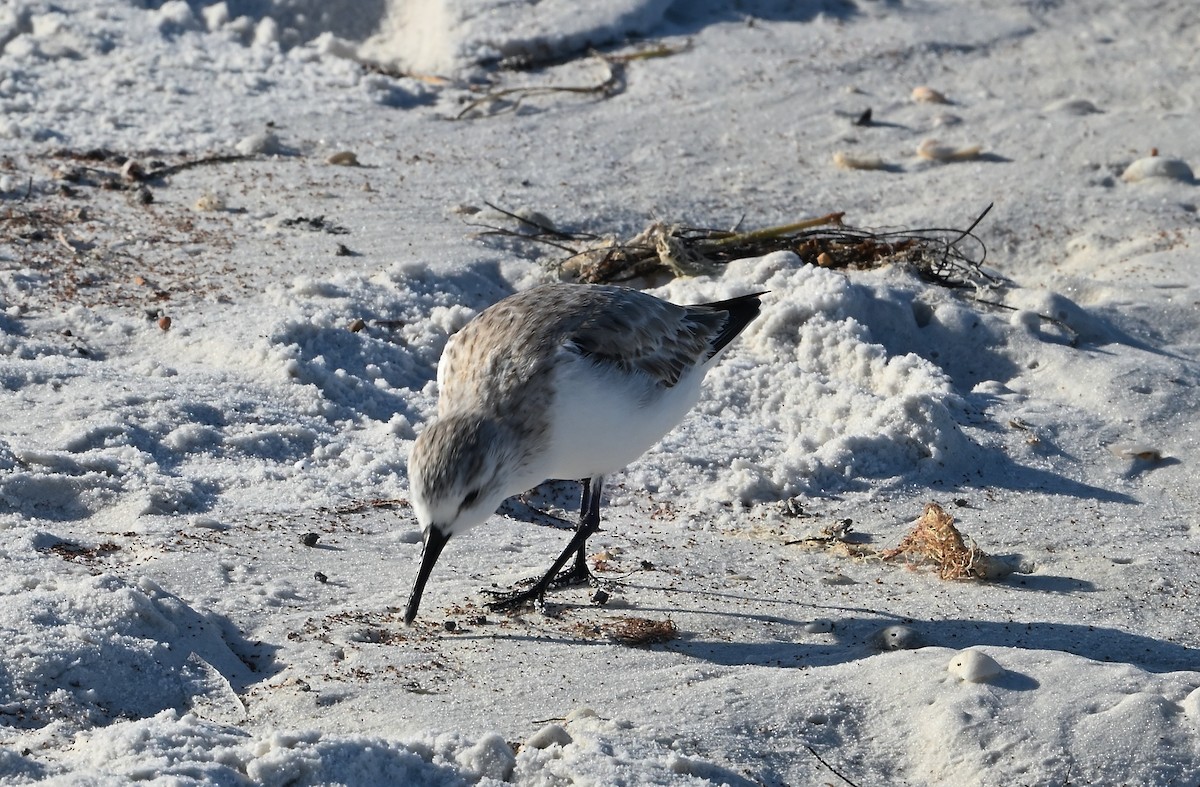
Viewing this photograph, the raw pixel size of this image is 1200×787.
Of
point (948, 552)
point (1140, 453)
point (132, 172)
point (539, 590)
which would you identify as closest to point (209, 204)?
point (132, 172)

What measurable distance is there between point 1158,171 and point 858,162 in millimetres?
1614

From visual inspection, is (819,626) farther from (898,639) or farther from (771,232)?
(771,232)

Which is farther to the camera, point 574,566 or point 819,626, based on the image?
point 574,566

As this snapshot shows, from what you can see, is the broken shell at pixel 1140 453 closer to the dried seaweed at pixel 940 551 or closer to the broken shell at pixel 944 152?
the dried seaweed at pixel 940 551

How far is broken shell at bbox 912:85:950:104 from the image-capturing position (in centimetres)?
878

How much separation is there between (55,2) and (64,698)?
657cm

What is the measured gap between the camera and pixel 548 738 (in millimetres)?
3514

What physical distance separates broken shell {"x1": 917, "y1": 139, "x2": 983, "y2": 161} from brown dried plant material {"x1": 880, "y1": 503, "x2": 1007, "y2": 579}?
3698 millimetres

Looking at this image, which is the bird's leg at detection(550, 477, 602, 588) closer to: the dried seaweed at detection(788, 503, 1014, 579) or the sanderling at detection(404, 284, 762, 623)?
the sanderling at detection(404, 284, 762, 623)

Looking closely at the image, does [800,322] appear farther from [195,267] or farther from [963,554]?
[195,267]

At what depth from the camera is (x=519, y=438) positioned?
4105 mm

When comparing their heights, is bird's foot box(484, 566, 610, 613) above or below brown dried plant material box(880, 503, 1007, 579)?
below

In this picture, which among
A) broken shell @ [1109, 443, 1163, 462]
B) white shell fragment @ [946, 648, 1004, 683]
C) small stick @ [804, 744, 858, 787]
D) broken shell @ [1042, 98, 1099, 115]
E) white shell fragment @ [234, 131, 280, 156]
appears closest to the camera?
small stick @ [804, 744, 858, 787]

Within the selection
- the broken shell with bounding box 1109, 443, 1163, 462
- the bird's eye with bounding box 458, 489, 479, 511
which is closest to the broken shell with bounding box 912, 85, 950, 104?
the broken shell with bounding box 1109, 443, 1163, 462
